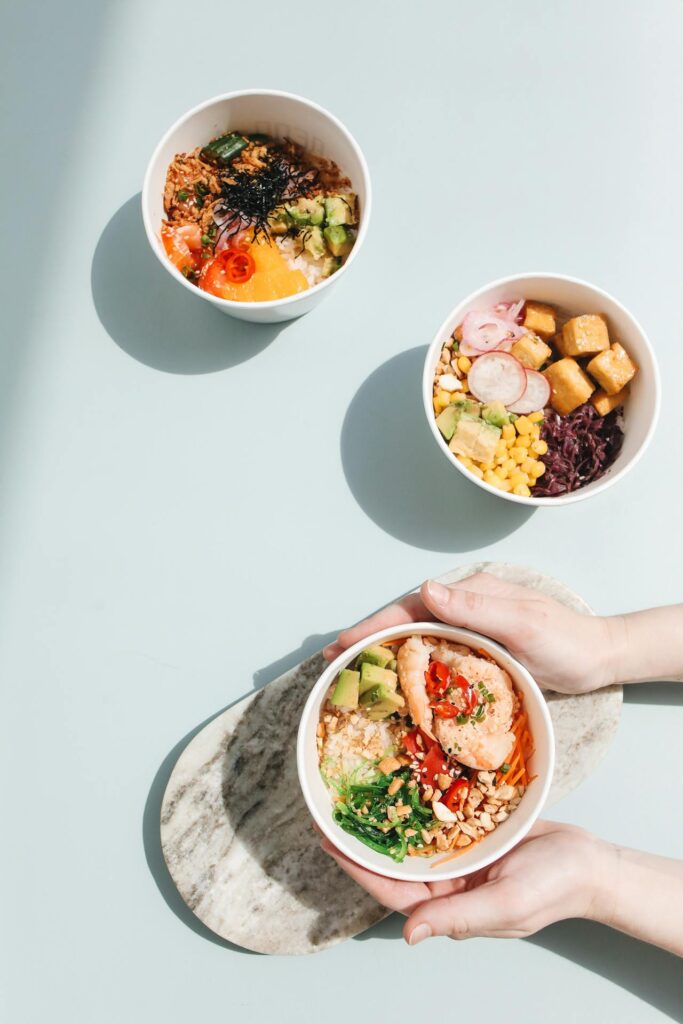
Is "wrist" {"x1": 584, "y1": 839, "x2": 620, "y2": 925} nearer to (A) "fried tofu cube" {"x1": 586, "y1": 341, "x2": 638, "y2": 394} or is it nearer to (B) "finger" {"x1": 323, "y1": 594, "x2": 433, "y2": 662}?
(B) "finger" {"x1": 323, "y1": 594, "x2": 433, "y2": 662}

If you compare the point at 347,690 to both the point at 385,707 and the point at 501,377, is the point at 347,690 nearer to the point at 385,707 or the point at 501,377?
the point at 385,707

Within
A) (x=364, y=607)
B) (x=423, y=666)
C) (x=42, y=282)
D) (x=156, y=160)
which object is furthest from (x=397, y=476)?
(x=42, y=282)

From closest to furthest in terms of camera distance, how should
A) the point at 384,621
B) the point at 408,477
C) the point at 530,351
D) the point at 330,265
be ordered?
the point at 384,621
the point at 530,351
the point at 330,265
the point at 408,477

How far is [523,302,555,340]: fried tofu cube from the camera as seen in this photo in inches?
82.2

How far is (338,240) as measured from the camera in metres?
2.11

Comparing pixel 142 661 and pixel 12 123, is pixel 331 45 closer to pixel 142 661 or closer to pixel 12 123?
pixel 12 123

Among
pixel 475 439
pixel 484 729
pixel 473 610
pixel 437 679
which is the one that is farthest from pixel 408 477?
pixel 484 729

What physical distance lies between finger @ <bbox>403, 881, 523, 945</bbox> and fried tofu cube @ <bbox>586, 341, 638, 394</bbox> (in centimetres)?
115

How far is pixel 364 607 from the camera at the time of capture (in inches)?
88.2

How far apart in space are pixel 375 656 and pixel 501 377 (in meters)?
0.74

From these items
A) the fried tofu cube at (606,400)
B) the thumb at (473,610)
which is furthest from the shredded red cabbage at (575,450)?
the thumb at (473,610)

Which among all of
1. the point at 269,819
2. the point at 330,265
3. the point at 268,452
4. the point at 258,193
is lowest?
the point at 269,819

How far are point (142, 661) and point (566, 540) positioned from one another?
45.3 inches

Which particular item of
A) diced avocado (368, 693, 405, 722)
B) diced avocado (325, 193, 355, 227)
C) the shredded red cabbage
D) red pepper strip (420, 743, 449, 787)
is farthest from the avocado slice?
diced avocado (325, 193, 355, 227)
